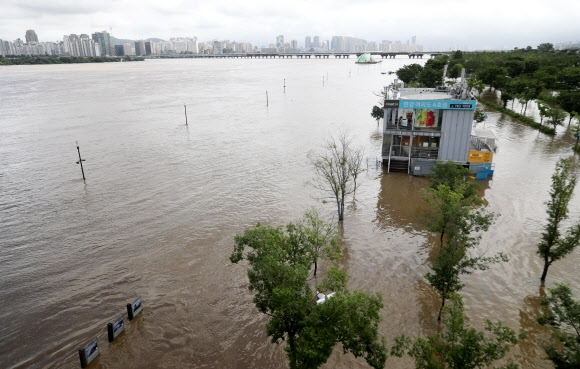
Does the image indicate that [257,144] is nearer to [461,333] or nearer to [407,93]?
[407,93]

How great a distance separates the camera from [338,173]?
25.8 metres

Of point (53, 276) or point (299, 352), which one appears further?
point (53, 276)

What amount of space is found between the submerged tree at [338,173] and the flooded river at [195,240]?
4.74ft

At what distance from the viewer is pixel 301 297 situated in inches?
434

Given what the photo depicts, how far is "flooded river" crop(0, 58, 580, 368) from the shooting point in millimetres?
16828

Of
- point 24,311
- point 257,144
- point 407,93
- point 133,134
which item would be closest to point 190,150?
point 257,144

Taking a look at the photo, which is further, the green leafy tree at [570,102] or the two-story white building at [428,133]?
the green leafy tree at [570,102]

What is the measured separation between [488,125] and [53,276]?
5582cm

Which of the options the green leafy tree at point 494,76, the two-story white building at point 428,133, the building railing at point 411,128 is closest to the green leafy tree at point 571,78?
the green leafy tree at point 494,76

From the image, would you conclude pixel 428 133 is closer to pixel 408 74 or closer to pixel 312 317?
pixel 312 317

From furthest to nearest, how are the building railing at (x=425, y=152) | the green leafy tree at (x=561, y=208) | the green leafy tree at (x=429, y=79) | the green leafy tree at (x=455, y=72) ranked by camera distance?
the green leafy tree at (x=455, y=72) → the green leafy tree at (x=429, y=79) → the building railing at (x=425, y=152) → the green leafy tree at (x=561, y=208)

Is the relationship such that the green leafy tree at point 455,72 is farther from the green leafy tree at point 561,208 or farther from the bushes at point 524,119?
the green leafy tree at point 561,208

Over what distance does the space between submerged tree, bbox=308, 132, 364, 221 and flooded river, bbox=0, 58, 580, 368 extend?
144 cm

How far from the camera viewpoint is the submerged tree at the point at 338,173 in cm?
2540
